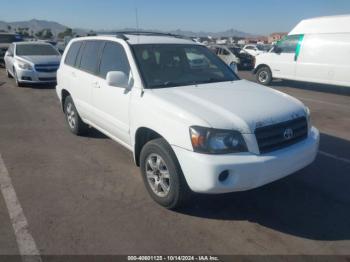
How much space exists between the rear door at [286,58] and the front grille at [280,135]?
1032 cm

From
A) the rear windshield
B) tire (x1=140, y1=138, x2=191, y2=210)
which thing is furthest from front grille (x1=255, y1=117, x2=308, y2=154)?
the rear windshield

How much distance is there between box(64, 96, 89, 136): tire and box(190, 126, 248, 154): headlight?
345 cm

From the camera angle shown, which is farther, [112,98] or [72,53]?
[72,53]

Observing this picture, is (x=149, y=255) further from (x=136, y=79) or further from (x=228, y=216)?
(x=136, y=79)

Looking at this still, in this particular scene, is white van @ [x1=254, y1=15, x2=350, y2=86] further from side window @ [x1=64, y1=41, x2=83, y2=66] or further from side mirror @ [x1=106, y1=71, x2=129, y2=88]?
side mirror @ [x1=106, y1=71, x2=129, y2=88]

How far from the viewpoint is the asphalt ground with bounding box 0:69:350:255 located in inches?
129

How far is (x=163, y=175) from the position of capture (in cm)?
382

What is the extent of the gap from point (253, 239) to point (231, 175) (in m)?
0.67

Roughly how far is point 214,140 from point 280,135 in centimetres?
77

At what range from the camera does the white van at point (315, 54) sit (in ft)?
39.2

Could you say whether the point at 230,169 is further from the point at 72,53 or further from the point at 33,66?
the point at 33,66

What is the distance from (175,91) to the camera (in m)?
4.09

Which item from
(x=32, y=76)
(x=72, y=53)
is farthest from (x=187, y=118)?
(x=32, y=76)

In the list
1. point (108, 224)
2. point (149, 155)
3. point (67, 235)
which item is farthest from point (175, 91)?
point (67, 235)
